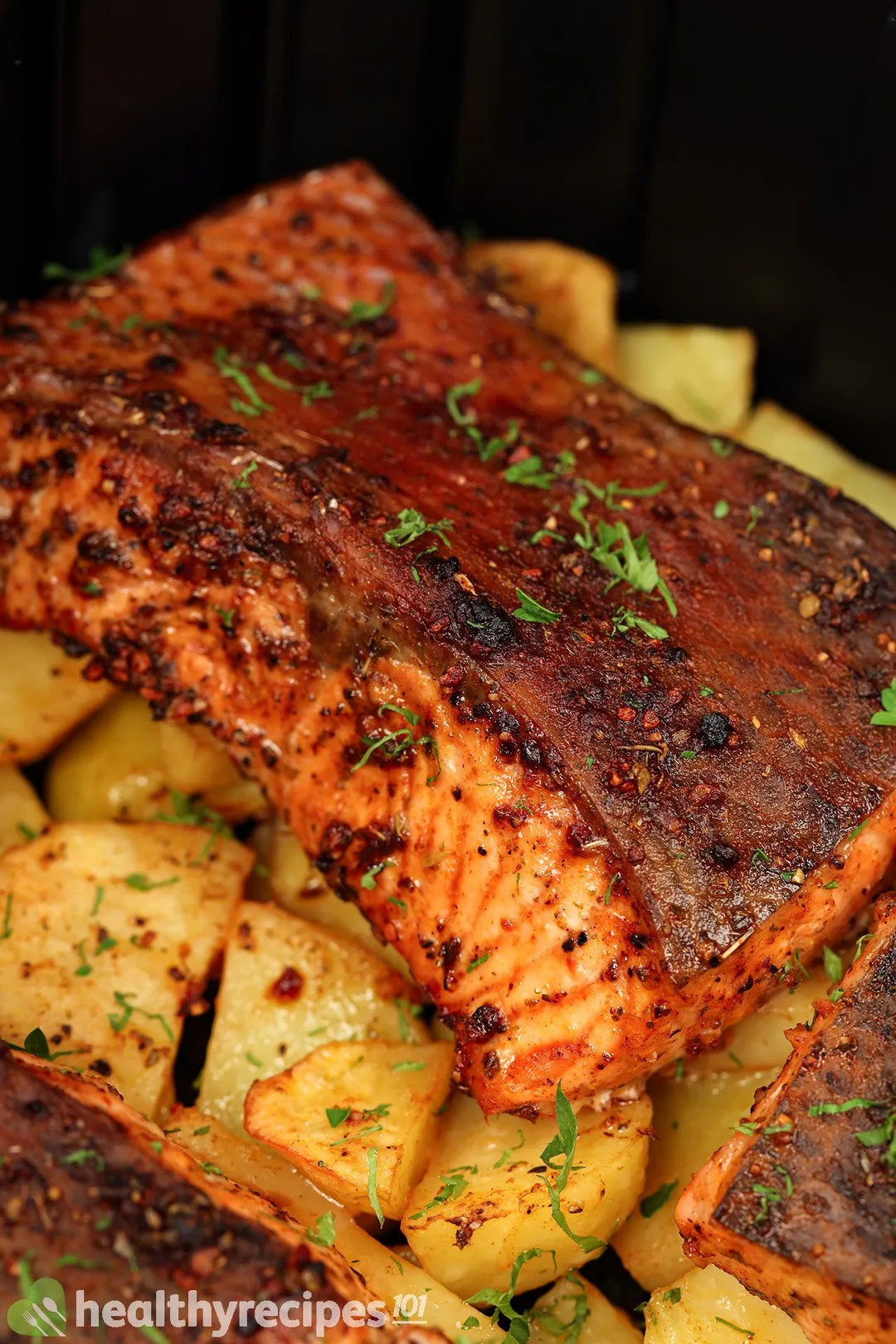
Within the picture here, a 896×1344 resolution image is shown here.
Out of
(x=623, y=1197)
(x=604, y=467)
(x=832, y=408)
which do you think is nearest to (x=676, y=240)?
(x=832, y=408)

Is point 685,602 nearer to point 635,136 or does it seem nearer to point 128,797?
point 128,797

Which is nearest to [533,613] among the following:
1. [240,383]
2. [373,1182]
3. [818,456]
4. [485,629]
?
[485,629]

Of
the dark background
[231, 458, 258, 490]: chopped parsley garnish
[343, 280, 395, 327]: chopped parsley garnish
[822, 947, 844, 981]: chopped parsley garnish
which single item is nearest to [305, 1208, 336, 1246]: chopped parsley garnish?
[822, 947, 844, 981]: chopped parsley garnish

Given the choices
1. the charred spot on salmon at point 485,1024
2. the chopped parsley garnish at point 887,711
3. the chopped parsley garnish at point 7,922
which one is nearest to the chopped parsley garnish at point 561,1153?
the charred spot on salmon at point 485,1024

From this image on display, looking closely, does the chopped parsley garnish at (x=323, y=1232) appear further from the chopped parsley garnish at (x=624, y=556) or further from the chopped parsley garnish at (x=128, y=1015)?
the chopped parsley garnish at (x=624, y=556)

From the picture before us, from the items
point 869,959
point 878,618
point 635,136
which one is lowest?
point 869,959

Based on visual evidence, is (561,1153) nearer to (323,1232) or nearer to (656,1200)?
(656,1200)
